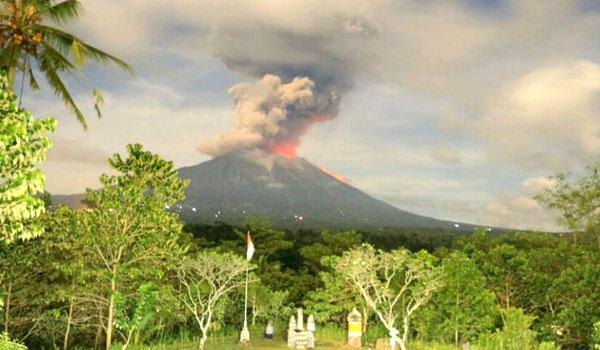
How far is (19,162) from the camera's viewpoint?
25.8 feet

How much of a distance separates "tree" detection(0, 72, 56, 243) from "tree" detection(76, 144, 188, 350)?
529cm

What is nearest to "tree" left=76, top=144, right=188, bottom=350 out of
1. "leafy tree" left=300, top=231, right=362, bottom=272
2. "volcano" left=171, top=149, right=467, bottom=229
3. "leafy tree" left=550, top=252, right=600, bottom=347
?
"leafy tree" left=300, top=231, right=362, bottom=272

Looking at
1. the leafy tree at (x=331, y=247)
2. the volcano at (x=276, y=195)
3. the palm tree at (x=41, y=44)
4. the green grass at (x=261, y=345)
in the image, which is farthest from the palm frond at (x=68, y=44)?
the volcano at (x=276, y=195)

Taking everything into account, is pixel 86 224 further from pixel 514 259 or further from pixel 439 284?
pixel 514 259

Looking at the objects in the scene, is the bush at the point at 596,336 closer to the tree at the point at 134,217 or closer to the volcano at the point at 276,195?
the tree at the point at 134,217

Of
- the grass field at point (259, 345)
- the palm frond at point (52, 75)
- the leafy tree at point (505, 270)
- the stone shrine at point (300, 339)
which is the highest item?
Result: the palm frond at point (52, 75)

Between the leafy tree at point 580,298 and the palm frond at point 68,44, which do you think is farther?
the leafy tree at point 580,298

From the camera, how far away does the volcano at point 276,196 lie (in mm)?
117625

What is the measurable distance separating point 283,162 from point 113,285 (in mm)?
142480

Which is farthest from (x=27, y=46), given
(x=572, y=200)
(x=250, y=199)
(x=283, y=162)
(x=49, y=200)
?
(x=283, y=162)

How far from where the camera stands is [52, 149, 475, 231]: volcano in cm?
11762

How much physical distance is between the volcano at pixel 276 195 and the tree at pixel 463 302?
287ft

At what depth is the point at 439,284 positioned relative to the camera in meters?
16.6

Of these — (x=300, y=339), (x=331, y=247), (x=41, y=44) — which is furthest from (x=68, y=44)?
(x=331, y=247)
